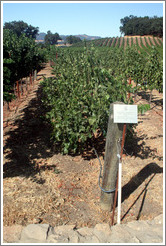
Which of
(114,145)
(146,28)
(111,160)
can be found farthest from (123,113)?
(146,28)

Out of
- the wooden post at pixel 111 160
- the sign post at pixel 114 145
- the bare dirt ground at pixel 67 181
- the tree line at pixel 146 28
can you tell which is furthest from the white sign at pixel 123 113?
the tree line at pixel 146 28

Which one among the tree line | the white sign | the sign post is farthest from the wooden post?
the tree line

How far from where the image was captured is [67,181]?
4512 mm

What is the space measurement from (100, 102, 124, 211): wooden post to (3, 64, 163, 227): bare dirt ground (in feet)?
0.74

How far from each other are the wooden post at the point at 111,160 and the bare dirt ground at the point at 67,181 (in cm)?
23

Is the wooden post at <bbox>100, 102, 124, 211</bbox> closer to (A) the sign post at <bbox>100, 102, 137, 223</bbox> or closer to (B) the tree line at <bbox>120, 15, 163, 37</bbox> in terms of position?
(A) the sign post at <bbox>100, 102, 137, 223</bbox>

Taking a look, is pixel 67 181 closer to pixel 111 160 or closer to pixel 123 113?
pixel 111 160

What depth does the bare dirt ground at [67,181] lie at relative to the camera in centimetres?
356

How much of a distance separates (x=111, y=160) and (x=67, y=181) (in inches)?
58.6

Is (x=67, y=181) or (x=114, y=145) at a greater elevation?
(x=114, y=145)

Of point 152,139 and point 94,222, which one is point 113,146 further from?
point 152,139

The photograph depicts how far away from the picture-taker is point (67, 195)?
13.4 ft

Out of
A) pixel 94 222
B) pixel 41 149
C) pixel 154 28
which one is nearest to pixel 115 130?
pixel 94 222

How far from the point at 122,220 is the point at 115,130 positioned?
1487 millimetres
